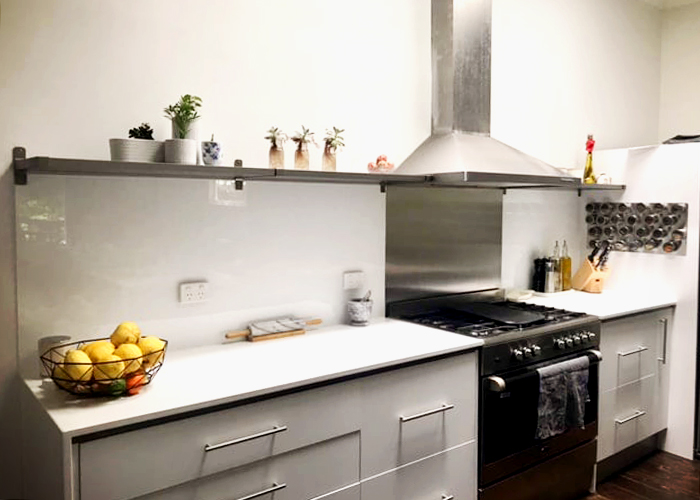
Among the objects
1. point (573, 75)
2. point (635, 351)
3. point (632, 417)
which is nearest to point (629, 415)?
point (632, 417)

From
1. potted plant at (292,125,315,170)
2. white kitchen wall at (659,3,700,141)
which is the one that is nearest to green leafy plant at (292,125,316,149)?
potted plant at (292,125,315,170)

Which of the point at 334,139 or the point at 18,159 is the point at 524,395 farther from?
the point at 18,159

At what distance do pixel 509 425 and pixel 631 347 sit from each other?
3.64 ft

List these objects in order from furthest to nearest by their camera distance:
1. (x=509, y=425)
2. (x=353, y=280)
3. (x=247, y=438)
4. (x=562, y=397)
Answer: (x=353, y=280)
(x=562, y=397)
(x=509, y=425)
(x=247, y=438)

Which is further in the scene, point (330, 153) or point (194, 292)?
point (330, 153)

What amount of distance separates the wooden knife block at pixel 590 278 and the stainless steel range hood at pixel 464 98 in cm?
98

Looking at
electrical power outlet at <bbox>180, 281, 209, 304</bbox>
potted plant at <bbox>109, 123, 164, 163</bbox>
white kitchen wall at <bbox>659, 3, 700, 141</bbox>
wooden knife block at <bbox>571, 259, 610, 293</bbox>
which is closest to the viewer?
potted plant at <bbox>109, 123, 164, 163</bbox>

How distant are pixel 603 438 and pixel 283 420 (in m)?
1.92

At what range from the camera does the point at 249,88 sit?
2.22 m

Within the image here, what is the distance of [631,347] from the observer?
2936 millimetres

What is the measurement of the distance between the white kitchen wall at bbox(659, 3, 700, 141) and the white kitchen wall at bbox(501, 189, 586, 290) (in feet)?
3.94

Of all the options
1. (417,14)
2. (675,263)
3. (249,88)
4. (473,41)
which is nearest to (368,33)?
(417,14)

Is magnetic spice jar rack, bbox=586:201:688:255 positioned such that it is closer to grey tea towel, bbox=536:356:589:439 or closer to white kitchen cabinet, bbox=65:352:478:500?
grey tea towel, bbox=536:356:589:439

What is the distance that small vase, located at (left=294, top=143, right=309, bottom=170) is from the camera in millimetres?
2197
